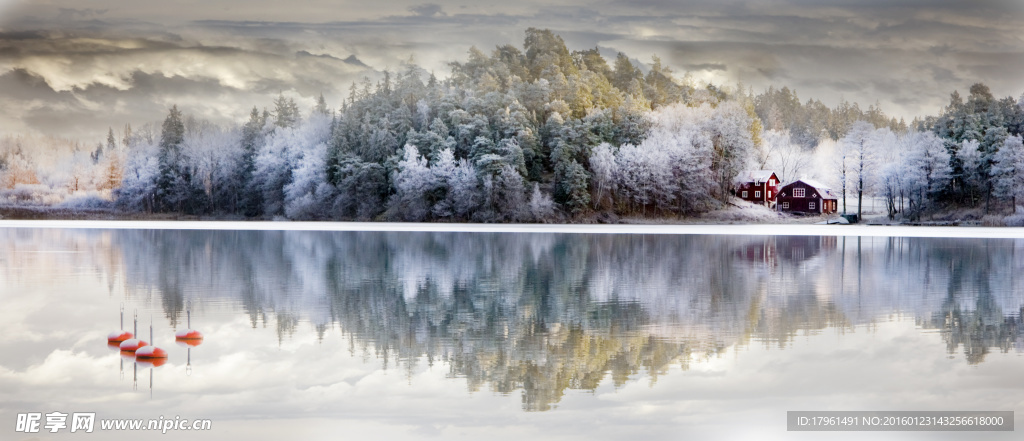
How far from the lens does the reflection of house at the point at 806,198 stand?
68125 mm

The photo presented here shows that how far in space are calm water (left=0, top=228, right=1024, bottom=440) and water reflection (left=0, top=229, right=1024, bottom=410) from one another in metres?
0.06

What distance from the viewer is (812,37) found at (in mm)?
70750

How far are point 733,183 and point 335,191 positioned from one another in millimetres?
29248

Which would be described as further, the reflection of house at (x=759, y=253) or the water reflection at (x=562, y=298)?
the reflection of house at (x=759, y=253)

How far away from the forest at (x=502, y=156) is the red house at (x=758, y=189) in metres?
1.09

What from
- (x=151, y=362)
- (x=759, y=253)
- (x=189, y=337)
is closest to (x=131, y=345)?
(x=151, y=362)

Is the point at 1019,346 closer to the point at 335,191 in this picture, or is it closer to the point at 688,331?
the point at 688,331

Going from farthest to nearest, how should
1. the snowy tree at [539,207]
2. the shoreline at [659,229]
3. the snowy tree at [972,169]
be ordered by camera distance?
the snowy tree at [539,207], the snowy tree at [972,169], the shoreline at [659,229]

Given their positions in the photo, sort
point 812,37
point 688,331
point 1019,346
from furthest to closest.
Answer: point 812,37 < point 688,331 < point 1019,346

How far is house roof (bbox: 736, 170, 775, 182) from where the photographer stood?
68188 mm

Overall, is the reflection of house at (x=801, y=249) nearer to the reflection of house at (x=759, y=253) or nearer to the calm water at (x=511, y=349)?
the reflection of house at (x=759, y=253)

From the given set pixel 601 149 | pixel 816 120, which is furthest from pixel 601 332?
pixel 816 120

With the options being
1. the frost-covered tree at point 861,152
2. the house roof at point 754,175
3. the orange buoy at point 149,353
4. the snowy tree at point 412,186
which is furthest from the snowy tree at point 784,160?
the orange buoy at point 149,353

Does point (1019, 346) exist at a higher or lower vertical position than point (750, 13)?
lower
